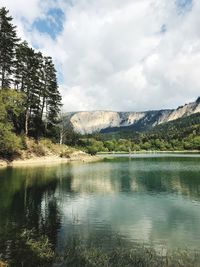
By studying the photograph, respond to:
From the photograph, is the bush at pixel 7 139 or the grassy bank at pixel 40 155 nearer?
the bush at pixel 7 139

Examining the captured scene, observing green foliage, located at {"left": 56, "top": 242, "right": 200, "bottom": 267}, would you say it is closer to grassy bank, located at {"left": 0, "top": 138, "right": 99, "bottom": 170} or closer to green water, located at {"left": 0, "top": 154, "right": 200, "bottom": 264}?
green water, located at {"left": 0, "top": 154, "right": 200, "bottom": 264}

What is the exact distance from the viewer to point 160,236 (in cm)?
2106

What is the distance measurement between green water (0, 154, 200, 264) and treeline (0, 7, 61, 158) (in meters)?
25.7

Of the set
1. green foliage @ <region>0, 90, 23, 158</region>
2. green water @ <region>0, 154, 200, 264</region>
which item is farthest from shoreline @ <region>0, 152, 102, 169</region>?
green water @ <region>0, 154, 200, 264</region>

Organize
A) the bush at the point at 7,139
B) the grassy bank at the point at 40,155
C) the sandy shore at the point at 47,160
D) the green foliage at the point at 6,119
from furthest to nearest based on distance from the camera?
1. the grassy bank at the point at 40,155
2. the sandy shore at the point at 47,160
3. the bush at the point at 7,139
4. the green foliage at the point at 6,119

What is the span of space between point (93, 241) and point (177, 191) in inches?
862

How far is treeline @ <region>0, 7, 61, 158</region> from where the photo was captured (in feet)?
220

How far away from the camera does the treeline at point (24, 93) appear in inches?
2645

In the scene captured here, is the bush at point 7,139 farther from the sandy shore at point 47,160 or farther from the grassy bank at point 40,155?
the grassy bank at point 40,155

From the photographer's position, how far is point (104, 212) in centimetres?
2816

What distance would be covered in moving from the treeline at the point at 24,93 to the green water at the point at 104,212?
25.7 meters

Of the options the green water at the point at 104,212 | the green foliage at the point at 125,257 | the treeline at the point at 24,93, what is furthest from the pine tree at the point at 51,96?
the green foliage at the point at 125,257

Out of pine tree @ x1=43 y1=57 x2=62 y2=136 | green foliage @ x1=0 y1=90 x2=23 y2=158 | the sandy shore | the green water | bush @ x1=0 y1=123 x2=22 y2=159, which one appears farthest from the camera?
pine tree @ x1=43 y1=57 x2=62 y2=136

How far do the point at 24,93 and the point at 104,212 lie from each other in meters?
56.3
